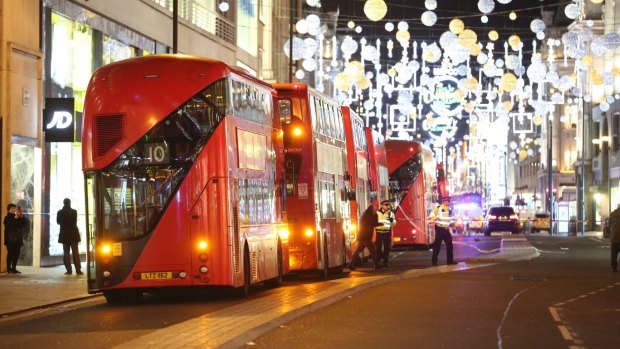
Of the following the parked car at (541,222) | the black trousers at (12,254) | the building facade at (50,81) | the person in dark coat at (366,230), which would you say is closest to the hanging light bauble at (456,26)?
the person in dark coat at (366,230)

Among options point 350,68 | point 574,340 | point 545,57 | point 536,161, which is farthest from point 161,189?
point 536,161

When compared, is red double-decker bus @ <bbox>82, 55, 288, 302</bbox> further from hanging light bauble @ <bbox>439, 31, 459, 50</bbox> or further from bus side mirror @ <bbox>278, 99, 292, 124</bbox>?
hanging light bauble @ <bbox>439, 31, 459, 50</bbox>

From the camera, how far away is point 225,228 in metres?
20.3

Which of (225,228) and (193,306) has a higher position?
(225,228)

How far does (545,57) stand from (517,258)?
81.3 m

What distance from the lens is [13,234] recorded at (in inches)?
1113

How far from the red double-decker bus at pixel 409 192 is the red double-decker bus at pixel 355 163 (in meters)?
10.4

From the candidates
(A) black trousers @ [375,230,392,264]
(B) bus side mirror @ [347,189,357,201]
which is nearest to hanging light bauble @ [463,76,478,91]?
(A) black trousers @ [375,230,392,264]

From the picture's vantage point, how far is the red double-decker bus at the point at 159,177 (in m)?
20.2

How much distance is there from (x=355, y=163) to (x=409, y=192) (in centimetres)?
1321

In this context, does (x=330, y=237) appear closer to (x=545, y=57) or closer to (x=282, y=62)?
(x=282, y=62)

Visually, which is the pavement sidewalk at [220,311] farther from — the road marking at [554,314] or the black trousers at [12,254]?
the road marking at [554,314]

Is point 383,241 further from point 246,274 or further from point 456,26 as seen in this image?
point 246,274

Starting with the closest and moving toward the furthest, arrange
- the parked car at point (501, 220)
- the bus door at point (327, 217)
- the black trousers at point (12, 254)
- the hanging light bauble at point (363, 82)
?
the bus door at point (327, 217), the black trousers at point (12, 254), the hanging light bauble at point (363, 82), the parked car at point (501, 220)
